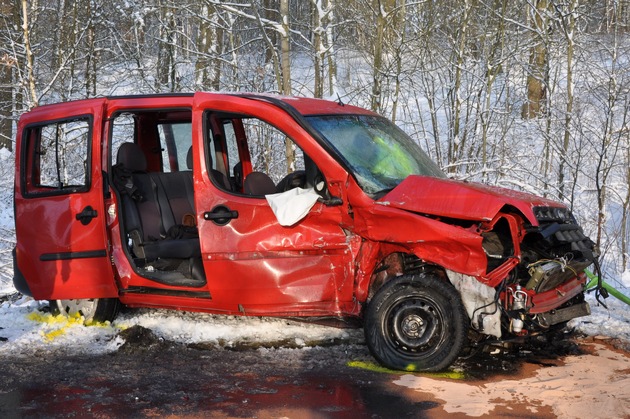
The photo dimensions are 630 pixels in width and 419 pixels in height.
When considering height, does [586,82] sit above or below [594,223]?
above

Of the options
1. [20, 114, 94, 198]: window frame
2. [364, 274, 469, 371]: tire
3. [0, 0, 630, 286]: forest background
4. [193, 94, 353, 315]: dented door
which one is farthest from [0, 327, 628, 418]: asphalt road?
[0, 0, 630, 286]: forest background

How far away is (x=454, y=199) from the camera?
5.32 m

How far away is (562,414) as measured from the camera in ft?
14.4

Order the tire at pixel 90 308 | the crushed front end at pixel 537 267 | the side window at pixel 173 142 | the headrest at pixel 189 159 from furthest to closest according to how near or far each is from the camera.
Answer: the side window at pixel 173 142 → the headrest at pixel 189 159 → the tire at pixel 90 308 → the crushed front end at pixel 537 267

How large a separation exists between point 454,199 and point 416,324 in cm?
93

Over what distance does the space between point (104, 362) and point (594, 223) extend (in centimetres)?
1025

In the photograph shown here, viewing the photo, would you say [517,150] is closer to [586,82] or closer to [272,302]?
[586,82]

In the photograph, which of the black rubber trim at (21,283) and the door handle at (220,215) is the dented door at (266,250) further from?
the black rubber trim at (21,283)

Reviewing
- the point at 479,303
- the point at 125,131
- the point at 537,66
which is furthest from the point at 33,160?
the point at 537,66

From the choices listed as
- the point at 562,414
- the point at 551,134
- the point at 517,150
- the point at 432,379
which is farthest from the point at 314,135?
the point at 517,150

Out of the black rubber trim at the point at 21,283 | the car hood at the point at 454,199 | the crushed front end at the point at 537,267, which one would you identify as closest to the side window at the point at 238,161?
the car hood at the point at 454,199

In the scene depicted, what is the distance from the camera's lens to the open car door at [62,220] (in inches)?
261

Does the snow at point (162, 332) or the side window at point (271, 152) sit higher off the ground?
the side window at point (271, 152)

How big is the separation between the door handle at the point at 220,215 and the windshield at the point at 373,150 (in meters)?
0.96
